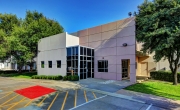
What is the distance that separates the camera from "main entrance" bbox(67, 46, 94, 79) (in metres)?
15.4

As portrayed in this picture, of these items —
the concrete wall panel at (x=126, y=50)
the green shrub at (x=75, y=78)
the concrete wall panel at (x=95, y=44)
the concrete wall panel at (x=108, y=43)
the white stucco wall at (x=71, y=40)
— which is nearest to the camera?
the concrete wall panel at (x=126, y=50)

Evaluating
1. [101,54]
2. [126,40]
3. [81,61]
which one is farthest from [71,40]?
[126,40]

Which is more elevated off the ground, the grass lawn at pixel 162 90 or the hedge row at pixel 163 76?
the hedge row at pixel 163 76

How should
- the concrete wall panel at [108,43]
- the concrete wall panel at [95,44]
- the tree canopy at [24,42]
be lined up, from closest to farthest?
the concrete wall panel at [108,43] < the concrete wall panel at [95,44] < the tree canopy at [24,42]

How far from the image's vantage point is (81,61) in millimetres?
15547

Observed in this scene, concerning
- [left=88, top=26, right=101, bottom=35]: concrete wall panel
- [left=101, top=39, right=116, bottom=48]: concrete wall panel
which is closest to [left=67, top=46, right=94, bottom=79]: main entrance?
[left=101, top=39, right=116, bottom=48]: concrete wall panel

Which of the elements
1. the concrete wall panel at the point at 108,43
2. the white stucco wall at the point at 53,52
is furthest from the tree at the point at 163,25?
the white stucco wall at the point at 53,52

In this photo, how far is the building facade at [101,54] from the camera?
14.2 m

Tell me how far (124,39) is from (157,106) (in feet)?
31.2

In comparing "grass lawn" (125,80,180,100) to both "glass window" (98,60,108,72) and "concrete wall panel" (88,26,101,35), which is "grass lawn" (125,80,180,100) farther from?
"concrete wall panel" (88,26,101,35)

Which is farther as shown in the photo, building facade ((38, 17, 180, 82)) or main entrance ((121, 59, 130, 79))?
main entrance ((121, 59, 130, 79))

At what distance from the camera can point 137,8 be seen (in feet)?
40.0

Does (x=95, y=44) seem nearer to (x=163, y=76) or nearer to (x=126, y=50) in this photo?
(x=126, y=50)

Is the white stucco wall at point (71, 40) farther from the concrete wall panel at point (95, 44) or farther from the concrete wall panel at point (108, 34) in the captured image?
the concrete wall panel at point (108, 34)
